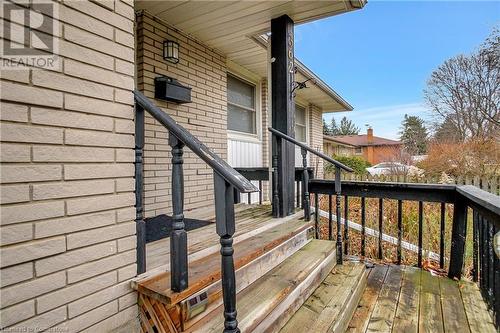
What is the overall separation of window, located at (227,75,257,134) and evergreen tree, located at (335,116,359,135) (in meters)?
41.5

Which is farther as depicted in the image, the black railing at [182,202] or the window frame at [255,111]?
the window frame at [255,111]

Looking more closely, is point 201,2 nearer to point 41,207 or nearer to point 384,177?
point 41,207

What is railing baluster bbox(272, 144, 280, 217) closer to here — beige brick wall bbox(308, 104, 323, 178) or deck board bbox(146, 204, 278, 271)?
deck board bbox(146, 204, 278, 271)

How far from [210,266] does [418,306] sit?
1.78 meters

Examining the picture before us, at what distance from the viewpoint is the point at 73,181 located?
125 centimetres

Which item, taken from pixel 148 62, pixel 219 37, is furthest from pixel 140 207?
pixel 219 37

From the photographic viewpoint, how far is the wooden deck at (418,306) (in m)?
2.01

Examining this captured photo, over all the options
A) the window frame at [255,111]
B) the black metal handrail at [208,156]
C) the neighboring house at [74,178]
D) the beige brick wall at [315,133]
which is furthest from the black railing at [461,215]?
the beige brick wall at [315,133]

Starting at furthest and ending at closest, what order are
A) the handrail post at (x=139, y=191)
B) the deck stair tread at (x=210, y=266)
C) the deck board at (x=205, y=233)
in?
the deck board at (x=205, y=233), the handrail post at (x=139, y=191), the deck stair tread at (x=210, y=266)

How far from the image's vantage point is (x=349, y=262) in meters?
2.94

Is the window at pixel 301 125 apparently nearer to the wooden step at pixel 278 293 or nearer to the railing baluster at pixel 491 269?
the wooden step at pixel 278 293


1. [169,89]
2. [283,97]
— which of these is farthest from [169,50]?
[283,97]

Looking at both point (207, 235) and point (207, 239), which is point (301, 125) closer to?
point (207, 235)

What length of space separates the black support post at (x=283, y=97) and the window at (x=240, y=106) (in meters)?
1.74
